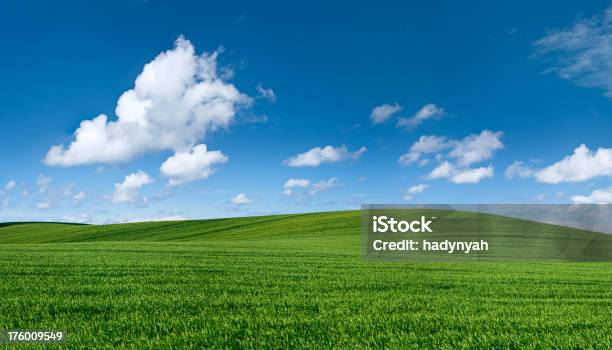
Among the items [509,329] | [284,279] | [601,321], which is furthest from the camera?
[284,279]

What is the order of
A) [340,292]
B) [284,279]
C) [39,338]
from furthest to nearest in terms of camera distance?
[284,279] → [340,292] → [39,338]

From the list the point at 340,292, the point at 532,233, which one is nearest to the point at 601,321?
the point at 340,292

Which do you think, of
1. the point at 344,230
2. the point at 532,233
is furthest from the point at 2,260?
the point at 344,230

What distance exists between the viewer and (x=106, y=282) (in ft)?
37.9

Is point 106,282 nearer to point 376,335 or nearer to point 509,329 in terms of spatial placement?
point 376,335

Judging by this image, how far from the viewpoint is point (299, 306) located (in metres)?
8.47

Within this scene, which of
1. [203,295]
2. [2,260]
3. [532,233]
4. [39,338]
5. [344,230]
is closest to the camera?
[39,338]

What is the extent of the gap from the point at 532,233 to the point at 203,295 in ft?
81.0

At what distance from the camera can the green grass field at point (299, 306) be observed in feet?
20.9

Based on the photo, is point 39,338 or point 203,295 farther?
point 203,295

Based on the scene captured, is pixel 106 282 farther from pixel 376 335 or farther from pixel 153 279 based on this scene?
pixel 376 335

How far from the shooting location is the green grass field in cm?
636

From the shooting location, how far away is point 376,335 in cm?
650

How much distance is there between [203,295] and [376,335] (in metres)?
4.32
